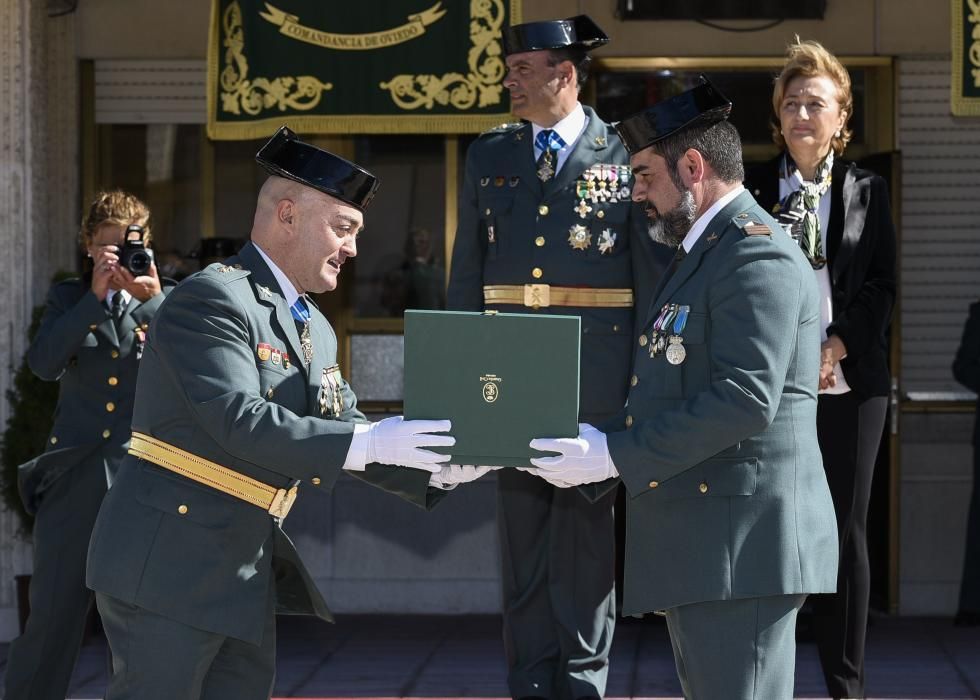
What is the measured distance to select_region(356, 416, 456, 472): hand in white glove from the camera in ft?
11.4

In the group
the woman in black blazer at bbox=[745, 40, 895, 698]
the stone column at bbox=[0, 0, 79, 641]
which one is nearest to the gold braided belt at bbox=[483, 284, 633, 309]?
the woman in black blazer at bbox=[745, 40, 895, 698]

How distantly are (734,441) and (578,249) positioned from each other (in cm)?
181

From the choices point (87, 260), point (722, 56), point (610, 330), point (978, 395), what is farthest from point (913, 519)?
point (87, 260)

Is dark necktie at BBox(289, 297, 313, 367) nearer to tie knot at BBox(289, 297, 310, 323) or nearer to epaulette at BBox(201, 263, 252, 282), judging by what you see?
tie knot at BBox(289, 297, 310, 323)

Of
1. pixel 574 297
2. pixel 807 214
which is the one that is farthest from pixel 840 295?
pixel 574 297

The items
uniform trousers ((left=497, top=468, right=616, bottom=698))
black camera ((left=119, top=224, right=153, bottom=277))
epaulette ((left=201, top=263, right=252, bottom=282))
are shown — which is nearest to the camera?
epaulette ((left=201, top=263, right=252, bottom=282))

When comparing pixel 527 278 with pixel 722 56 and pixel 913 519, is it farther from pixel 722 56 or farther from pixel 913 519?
pixel 913 519

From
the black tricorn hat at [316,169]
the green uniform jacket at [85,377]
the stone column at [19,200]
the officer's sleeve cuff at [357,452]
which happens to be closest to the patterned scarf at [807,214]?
the black tricorn hat at [316,169]

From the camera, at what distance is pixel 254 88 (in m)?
6.69

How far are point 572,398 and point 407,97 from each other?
3480mm

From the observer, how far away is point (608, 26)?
7262 millimetres

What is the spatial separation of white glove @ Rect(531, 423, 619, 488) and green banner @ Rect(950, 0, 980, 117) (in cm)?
337

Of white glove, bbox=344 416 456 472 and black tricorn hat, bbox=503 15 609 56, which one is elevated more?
black tricorn hat, bbox=503 15 609 56

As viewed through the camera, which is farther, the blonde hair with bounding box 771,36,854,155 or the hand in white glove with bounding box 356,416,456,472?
the blonde hair with bounding box 771,36,854,155
